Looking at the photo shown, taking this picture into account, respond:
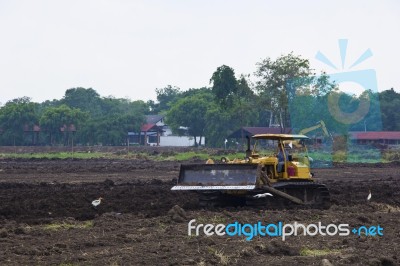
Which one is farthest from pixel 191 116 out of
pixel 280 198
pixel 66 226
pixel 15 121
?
pixel 66 226

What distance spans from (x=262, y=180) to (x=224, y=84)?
57.2 meters

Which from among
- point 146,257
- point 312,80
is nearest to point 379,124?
point 312,80

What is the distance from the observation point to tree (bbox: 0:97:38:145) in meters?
112

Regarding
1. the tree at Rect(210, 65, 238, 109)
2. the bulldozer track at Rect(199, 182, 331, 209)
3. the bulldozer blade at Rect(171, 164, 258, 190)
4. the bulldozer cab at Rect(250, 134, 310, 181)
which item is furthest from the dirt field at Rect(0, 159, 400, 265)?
the tree at Rect(210, 65, 238, 109)

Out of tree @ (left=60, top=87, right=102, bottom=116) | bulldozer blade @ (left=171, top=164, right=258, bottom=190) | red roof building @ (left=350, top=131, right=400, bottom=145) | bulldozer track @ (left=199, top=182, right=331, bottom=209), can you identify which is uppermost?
tree @ (left=60, top=87, right=102, bottom=116)

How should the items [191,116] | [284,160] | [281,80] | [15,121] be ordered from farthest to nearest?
[15,121], [191,116], [281,80], [284,160]

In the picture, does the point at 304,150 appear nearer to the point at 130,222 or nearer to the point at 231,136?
the point at 130,222

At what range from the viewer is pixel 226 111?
291 feet

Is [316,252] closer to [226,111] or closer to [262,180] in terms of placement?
[262,180]

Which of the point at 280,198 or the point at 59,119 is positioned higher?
the point at 59,119

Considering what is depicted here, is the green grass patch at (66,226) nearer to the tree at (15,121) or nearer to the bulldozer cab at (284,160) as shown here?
the bulldozer cab at (284,160)

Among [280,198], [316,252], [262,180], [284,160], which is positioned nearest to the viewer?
[316,252]

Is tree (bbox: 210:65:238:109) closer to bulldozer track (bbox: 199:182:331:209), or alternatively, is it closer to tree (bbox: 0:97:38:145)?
tree (bbox: 0:97:38:145)

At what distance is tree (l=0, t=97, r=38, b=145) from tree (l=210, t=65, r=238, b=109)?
4216cm
